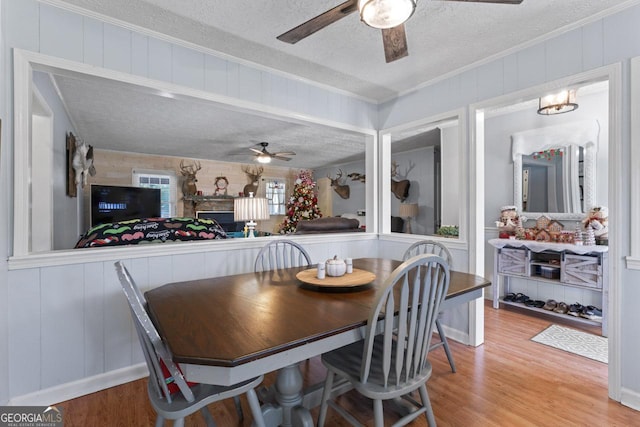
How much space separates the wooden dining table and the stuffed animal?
7.00 feet

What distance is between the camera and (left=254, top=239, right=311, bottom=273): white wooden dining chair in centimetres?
248

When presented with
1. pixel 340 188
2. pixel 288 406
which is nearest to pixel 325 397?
pixel 288 406

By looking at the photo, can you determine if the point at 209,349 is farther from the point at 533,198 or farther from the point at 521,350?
the point at 533,198

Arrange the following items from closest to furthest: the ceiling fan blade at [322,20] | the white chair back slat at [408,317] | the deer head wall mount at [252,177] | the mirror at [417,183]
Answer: the white chair back slat at [408,317] < the ceiling fan blade at [322,20] < the mirror at [417,183] < the deer head wall mount at [252,177]

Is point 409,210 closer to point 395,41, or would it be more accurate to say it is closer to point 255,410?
point 395,41

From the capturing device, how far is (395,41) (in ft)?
5.91

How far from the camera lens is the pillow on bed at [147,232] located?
2250 mm

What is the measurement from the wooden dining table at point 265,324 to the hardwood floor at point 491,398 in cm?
57

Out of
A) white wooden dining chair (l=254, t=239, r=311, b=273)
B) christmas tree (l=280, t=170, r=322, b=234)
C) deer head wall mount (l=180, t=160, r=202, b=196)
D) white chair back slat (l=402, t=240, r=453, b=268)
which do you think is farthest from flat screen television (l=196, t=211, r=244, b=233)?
white chair back slat (l=402, t=240, r=453, b=268)

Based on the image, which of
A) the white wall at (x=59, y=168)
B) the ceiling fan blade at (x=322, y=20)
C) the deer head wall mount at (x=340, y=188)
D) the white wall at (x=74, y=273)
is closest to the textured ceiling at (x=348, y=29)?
the white wall at (x=74, y=273)

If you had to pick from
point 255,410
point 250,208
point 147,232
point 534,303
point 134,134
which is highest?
point 134,134

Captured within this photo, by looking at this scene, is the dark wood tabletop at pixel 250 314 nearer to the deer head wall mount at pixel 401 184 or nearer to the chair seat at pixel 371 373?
the chair seat at pixel 371 373

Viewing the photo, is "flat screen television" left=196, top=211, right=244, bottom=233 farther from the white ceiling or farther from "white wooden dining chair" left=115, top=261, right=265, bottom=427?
"white wooden dining chair" left=115, top=261, right=265, bottom=427

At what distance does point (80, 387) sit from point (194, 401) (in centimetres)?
138
